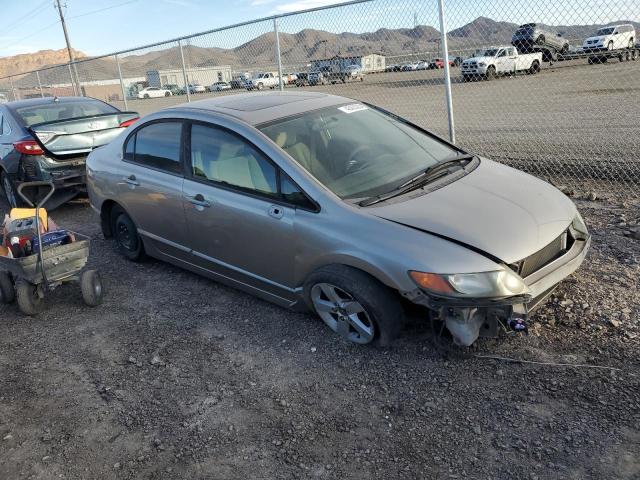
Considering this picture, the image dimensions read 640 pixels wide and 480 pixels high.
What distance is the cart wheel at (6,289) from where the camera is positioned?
4633 millimetres

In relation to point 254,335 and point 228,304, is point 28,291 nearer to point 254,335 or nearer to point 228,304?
point 228,304

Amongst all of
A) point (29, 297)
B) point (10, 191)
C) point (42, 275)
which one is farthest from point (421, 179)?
point (10, 191)

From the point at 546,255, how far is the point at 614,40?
6175 millimetres

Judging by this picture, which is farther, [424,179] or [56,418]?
[424,179]

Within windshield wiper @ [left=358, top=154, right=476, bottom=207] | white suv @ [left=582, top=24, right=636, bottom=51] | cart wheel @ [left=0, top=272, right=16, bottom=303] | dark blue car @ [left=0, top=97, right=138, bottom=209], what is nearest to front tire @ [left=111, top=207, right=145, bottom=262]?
cart wheel @ [left=0, top=272, right=16, bottom=303]

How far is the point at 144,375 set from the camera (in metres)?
3.49

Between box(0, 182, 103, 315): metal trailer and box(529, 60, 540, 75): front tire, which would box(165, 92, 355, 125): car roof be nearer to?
box(0, 182, 103, 315): metal trailer

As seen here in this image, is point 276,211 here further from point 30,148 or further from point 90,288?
point 30,148

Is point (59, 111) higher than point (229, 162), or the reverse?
point (59, 111)

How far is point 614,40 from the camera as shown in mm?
7805

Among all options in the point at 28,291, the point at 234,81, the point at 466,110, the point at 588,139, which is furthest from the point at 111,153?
the point at 466,110

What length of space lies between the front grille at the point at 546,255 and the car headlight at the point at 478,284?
137 millimetres

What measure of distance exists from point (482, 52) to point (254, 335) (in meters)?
5.18

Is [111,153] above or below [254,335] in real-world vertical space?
above
